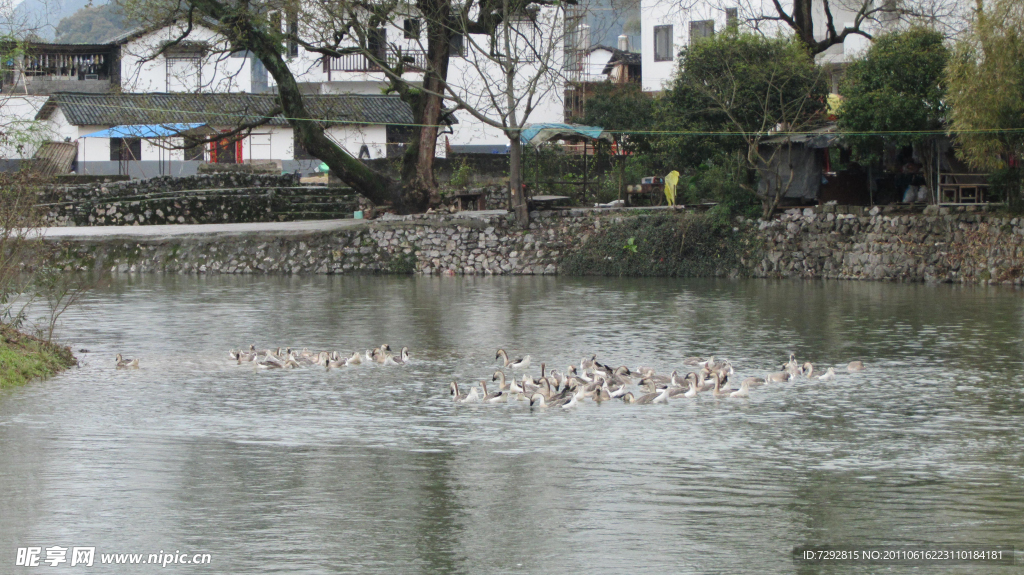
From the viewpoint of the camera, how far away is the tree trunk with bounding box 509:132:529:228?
103ft

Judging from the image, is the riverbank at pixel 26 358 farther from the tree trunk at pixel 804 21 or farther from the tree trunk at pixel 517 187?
the tree trunk at pixel 804 21

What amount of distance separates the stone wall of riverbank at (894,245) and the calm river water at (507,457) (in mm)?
8209

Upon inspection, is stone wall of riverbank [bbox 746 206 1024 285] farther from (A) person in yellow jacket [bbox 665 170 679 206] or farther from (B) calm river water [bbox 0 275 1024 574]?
(B) calm river water [bbox 0 275 1024 574]

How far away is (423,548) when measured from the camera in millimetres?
7582

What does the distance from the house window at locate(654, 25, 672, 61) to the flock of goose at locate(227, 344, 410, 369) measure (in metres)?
40.7

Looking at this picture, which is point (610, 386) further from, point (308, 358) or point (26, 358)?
point (26, 358)

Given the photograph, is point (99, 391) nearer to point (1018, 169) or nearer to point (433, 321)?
point (433, 321)

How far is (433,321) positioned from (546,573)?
1357cm

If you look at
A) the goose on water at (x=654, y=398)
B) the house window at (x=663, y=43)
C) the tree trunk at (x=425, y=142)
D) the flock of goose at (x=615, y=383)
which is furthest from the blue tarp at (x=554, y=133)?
the house window at (x=663, y=43)

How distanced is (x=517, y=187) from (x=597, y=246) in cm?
278

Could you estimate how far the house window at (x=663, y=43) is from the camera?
53625 mm

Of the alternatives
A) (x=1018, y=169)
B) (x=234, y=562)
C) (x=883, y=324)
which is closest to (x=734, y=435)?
(x=234, y=562)

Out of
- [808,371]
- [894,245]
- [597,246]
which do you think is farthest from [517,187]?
[808,371]

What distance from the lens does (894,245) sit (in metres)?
27.9
